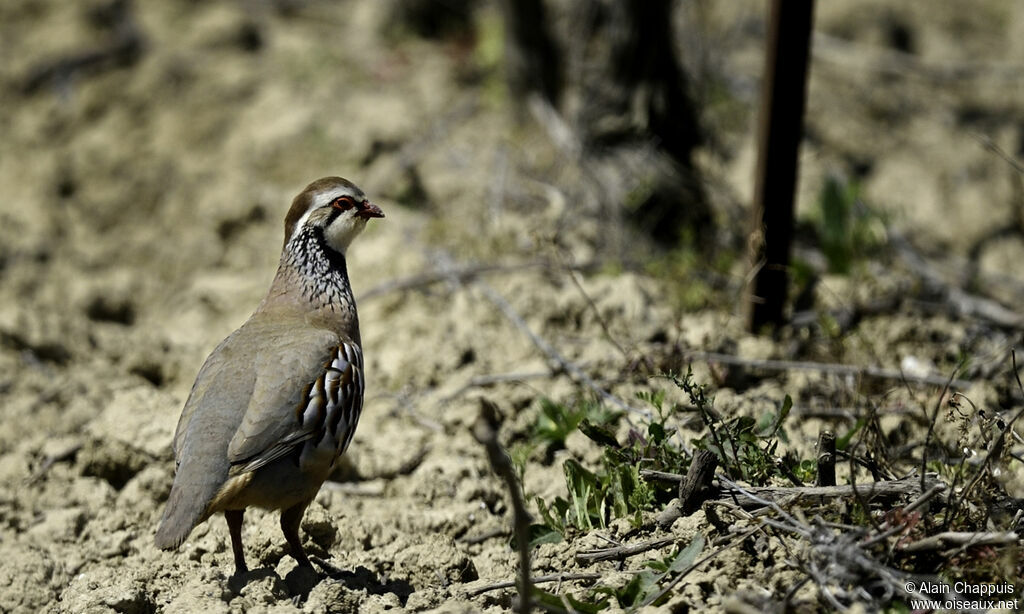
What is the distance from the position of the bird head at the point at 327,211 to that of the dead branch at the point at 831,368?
5.13ft

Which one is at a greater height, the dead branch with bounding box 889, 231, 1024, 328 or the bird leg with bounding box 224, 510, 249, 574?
the dead branch with bounding box 889, 231, 1024, 328

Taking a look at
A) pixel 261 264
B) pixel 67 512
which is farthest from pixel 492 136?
pixel 67 512

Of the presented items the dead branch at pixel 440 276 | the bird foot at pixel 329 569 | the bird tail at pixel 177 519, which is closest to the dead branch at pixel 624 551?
the bird foot at pixel 329 569

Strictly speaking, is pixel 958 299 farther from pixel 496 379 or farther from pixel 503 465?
pixel 503 465

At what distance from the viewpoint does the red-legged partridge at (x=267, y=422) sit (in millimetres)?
3344

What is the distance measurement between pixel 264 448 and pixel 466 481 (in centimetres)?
112

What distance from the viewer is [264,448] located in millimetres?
3414

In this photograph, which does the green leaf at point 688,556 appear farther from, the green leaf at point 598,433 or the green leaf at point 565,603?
the green leaf at point 598,433

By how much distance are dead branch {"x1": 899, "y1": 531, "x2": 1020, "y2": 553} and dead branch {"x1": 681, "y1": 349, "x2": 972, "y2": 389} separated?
4.65ft

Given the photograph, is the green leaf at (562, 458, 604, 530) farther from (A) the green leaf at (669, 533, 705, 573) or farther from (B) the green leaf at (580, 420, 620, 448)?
(A) the green leaf at (669, 533, 705, 573)

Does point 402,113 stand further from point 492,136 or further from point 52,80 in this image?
point 52,80

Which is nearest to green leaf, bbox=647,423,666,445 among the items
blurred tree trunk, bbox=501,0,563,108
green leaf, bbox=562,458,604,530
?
green leaf, bbox=562,458,604,530

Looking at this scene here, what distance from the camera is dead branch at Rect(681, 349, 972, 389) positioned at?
447 cm

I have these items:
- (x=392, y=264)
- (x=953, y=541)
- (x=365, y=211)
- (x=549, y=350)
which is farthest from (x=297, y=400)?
(x=392, y=264)
